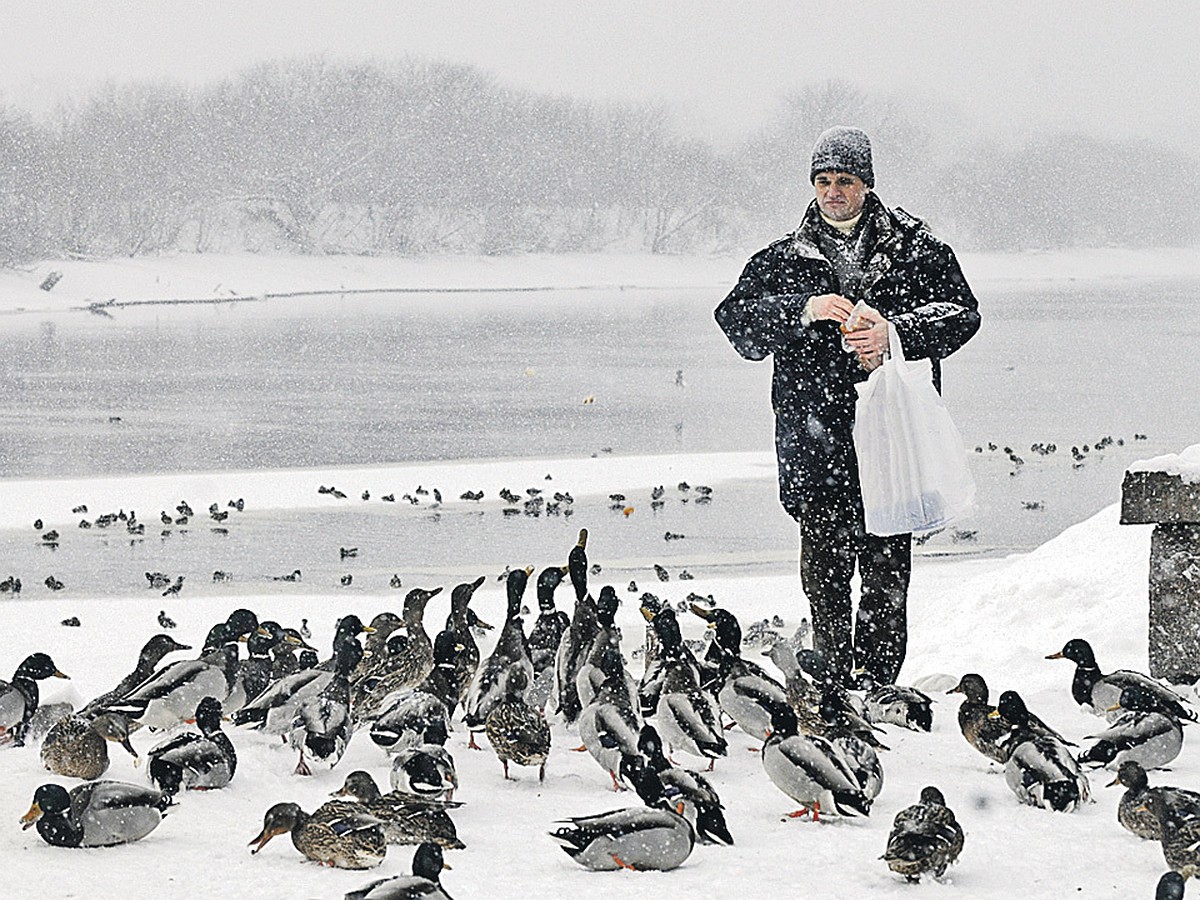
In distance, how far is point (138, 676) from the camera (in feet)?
19.5

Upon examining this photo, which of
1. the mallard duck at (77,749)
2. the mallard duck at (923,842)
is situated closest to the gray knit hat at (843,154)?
the mallard duck at (923,842)

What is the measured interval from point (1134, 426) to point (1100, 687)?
730 inches

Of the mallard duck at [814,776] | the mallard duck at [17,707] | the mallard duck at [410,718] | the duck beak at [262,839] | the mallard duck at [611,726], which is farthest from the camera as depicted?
the mallard duck at [17,707]

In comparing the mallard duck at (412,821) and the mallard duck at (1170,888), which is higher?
the mallard duck at (1170,888)

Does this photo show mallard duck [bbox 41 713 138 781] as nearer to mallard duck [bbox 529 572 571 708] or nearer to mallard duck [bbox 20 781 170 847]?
mallard duck [bbox 20 781 170 847]

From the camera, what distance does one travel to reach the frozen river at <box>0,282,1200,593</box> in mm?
13477

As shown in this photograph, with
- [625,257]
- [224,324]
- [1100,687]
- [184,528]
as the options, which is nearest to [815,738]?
[1100,687]

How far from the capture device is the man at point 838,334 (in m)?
5.57

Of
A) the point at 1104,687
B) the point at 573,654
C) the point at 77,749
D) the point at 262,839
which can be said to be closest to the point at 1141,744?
the point at 1104,687

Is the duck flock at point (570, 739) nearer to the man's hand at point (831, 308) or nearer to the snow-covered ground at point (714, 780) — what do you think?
the snow-covered ground at point (714, 780)

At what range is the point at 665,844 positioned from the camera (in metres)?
3.85

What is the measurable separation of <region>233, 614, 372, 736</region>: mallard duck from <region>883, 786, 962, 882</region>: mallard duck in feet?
6.10

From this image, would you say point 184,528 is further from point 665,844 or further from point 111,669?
point 665,844

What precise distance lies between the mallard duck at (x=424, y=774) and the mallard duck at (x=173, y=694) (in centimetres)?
127
